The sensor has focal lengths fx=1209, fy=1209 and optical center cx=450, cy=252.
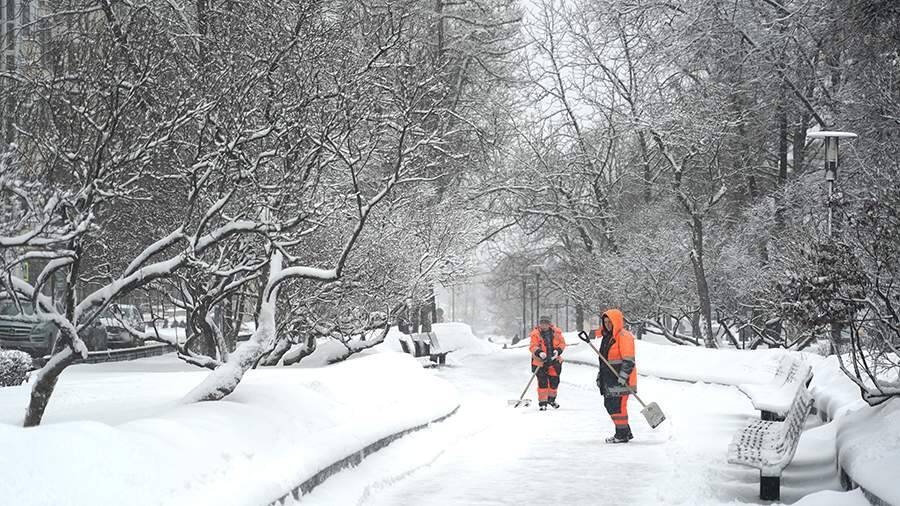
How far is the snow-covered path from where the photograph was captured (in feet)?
37.1

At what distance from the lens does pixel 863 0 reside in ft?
58.3

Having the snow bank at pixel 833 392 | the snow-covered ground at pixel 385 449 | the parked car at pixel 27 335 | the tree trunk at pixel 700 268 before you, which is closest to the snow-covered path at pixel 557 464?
the snow-covered ground at pixel 385 449

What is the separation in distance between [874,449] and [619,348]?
638cm

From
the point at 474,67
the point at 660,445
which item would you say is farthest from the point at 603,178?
the point at 660,445

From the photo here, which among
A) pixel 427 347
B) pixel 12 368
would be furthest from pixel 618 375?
pixel 427 347

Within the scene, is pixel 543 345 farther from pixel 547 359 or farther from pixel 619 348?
pixel 619 348

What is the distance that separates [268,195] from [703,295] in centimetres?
2453

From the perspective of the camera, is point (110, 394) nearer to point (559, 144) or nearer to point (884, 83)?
point (884, 83)

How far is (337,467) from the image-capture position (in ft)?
38.6

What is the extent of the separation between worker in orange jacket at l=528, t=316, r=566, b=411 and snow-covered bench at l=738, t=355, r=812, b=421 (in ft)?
11.1

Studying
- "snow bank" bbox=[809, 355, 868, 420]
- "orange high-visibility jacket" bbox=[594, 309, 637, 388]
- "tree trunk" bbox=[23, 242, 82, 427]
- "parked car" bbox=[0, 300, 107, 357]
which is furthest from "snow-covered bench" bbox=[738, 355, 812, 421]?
"parked car" bbox=[0, 300, 107, 357]

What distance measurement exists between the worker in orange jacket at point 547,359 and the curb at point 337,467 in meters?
5.80

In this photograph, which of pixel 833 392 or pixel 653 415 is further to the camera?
pixel 653 415

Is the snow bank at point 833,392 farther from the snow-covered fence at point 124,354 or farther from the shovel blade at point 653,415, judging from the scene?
the snow-covered fence at point 124,354
